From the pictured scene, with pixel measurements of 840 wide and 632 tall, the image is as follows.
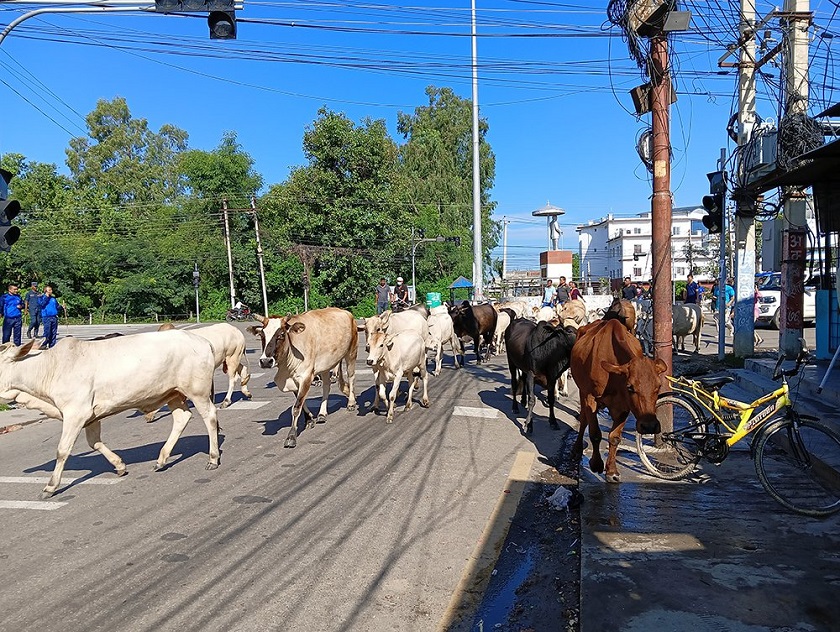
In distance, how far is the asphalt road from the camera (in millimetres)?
4184

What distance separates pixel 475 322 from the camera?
16594 millimetres

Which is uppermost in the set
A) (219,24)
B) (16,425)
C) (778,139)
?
(219,24)

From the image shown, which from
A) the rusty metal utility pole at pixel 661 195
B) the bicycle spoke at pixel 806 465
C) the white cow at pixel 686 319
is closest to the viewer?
the bicycle spoke at pixel 806 465

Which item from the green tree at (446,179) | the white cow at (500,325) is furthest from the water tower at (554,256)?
the white cow at (500,325)

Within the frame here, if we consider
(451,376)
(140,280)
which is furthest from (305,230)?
(451,376)

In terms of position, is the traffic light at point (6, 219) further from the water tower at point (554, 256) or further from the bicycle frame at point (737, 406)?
the water tower at point (554, 256)

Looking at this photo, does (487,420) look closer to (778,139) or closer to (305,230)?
(778,139)

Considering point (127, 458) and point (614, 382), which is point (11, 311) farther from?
point (614, 382)

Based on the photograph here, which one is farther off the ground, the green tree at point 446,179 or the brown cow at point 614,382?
the green tree at point 446,179

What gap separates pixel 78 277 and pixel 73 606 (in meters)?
53.3

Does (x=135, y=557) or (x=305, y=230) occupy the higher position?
(x=305, y=230)

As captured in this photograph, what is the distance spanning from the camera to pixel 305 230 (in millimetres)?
42000

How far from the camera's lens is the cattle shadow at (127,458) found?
7.44 m

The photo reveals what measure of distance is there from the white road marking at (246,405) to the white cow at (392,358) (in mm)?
2164
